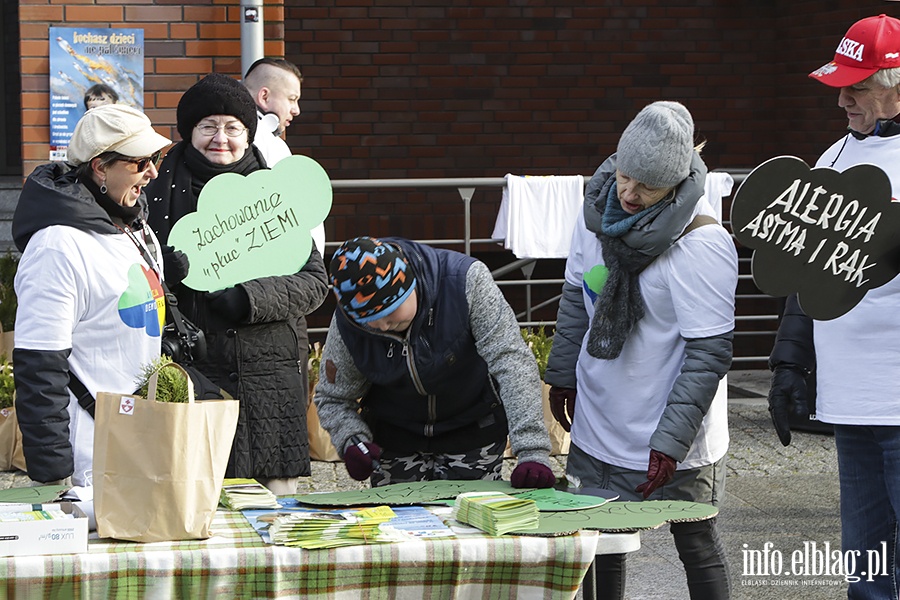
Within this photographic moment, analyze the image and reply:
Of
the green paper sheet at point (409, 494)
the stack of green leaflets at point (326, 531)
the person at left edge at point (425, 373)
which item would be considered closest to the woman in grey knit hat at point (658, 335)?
the person at left edge at point (425, 373)

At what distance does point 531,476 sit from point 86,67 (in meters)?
4.02

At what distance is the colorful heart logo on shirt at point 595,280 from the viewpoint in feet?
12.5

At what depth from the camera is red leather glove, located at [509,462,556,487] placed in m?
3.48

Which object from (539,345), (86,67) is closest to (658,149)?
(539,345)

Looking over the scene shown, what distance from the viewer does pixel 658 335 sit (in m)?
3.72

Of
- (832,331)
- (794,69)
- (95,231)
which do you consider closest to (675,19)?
(794,69)

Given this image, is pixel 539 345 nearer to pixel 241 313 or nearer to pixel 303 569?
pixel 241 313

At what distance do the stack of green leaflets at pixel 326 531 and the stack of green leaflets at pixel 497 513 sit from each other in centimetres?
20

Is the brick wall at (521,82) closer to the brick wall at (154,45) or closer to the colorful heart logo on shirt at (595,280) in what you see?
the brick wall at (154,45)

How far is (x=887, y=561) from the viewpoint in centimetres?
394

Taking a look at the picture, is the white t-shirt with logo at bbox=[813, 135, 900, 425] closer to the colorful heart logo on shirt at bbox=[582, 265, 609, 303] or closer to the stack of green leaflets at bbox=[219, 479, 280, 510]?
the colorful heart logo on shirt at bbox=[582, 265, 609, 303]

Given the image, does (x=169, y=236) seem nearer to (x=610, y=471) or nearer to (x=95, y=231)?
(x=95, y=231)

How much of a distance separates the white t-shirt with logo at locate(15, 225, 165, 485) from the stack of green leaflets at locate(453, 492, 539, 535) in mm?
1020

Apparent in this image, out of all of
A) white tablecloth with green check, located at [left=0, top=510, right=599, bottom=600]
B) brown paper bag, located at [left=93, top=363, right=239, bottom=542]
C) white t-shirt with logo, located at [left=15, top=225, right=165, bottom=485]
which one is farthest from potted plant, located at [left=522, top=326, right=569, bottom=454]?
brown paper bag, located at [left=93, top=363, right=239, bottom=542]
